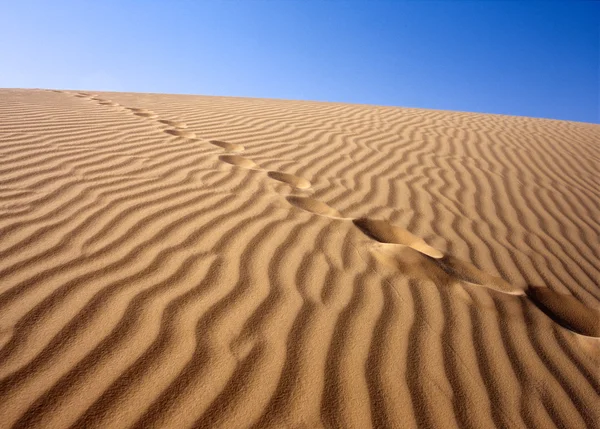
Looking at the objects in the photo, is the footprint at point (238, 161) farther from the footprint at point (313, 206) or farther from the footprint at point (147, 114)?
the footprint at point (147, 114)

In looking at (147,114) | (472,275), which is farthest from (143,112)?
(472,275)

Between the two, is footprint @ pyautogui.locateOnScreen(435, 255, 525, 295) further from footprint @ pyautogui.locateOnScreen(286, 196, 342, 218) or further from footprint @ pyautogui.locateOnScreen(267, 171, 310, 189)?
footprint @ pyautogui.locateOnScreen(267, 171, 310, 189)

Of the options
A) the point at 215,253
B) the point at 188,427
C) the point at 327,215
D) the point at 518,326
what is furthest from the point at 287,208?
the point at 188,427

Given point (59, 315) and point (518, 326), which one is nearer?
point (59, 315)

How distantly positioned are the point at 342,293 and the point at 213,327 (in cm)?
70

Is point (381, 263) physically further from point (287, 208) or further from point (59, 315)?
point (59, 315)

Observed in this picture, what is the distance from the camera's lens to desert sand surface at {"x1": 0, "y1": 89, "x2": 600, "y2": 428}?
152cm

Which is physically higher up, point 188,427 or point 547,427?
point 188,427

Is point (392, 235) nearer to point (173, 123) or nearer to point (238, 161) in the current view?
point (238, 161)

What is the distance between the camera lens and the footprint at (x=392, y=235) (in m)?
2.75

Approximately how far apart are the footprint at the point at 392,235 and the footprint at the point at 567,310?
1.93 feet

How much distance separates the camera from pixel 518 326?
2.12m

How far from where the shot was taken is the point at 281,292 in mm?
2088

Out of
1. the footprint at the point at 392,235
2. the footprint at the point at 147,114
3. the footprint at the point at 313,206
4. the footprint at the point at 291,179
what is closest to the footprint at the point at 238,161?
the footprint at the point at 291,179
